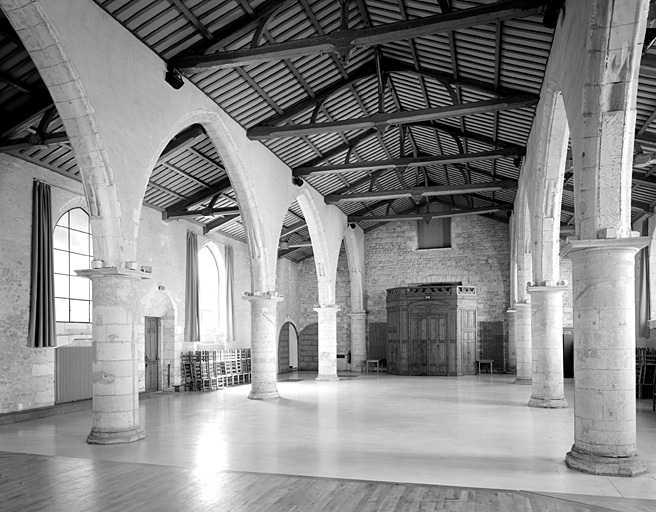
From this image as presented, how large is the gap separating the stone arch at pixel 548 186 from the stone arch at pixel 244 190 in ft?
19.7

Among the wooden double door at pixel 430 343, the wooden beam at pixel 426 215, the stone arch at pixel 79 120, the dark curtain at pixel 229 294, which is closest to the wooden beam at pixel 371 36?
the stone arch at pixel 79 120

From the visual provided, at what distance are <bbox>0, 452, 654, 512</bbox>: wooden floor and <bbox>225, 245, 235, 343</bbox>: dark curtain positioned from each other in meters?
13.0

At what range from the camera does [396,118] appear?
11.9 metres

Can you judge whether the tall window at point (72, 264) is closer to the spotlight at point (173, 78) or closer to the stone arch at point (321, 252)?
the spotlight at point (173, 78)

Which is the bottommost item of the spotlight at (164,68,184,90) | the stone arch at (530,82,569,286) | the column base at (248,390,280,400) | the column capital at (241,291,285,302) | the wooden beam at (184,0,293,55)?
the column base at (248,390,280,400)

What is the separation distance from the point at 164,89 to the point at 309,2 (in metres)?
2.84

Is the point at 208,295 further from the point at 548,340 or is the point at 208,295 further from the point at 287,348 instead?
the point at 548,340

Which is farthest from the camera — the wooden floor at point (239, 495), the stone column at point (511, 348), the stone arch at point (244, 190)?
the stone column at point (511, 348)

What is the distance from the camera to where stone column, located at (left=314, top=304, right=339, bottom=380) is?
19891 mm

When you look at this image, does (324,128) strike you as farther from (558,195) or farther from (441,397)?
(441,397)

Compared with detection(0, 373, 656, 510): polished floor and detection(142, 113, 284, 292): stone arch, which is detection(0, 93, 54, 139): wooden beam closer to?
detection(142, 113, 284, 292): stone arch

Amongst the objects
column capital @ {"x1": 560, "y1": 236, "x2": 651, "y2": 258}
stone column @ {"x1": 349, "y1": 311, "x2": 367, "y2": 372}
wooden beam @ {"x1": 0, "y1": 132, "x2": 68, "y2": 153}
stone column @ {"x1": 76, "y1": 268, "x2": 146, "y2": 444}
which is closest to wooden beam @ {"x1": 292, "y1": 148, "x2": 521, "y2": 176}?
wooden beam @ {"x1": 0, "y1": 132, "x2": 68, "y2": 153}

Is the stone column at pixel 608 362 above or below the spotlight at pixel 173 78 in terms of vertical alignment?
below

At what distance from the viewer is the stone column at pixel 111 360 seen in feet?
28.1
